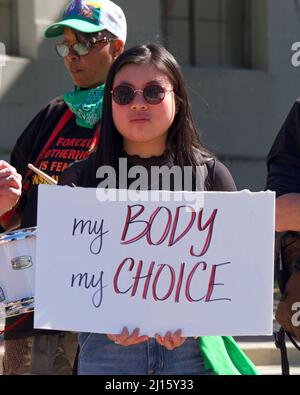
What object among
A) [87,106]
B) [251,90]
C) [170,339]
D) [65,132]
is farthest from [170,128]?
[251,90]

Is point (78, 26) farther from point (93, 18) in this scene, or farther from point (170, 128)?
point (170, 128)

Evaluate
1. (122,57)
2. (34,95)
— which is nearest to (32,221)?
(122,57)

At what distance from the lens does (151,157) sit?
3855mm

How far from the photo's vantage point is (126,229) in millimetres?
3652

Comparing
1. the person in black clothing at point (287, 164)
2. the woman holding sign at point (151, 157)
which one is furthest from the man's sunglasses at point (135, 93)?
the person in black clothing at point (287, 164)

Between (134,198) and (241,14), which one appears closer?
(134,198)

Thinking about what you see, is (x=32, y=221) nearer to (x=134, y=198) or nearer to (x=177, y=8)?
(x=134, y=198)

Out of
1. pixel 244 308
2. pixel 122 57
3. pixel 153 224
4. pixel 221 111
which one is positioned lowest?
pixel 221 111

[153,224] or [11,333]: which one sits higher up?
[153,224]

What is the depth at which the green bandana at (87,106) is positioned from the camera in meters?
4.71

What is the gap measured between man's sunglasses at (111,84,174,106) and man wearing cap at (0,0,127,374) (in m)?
0.87

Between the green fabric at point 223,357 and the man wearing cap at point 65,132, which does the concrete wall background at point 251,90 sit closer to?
the man wearing cap at point 65,132

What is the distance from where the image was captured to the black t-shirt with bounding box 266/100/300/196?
4293mm

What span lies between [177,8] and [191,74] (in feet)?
2.95
